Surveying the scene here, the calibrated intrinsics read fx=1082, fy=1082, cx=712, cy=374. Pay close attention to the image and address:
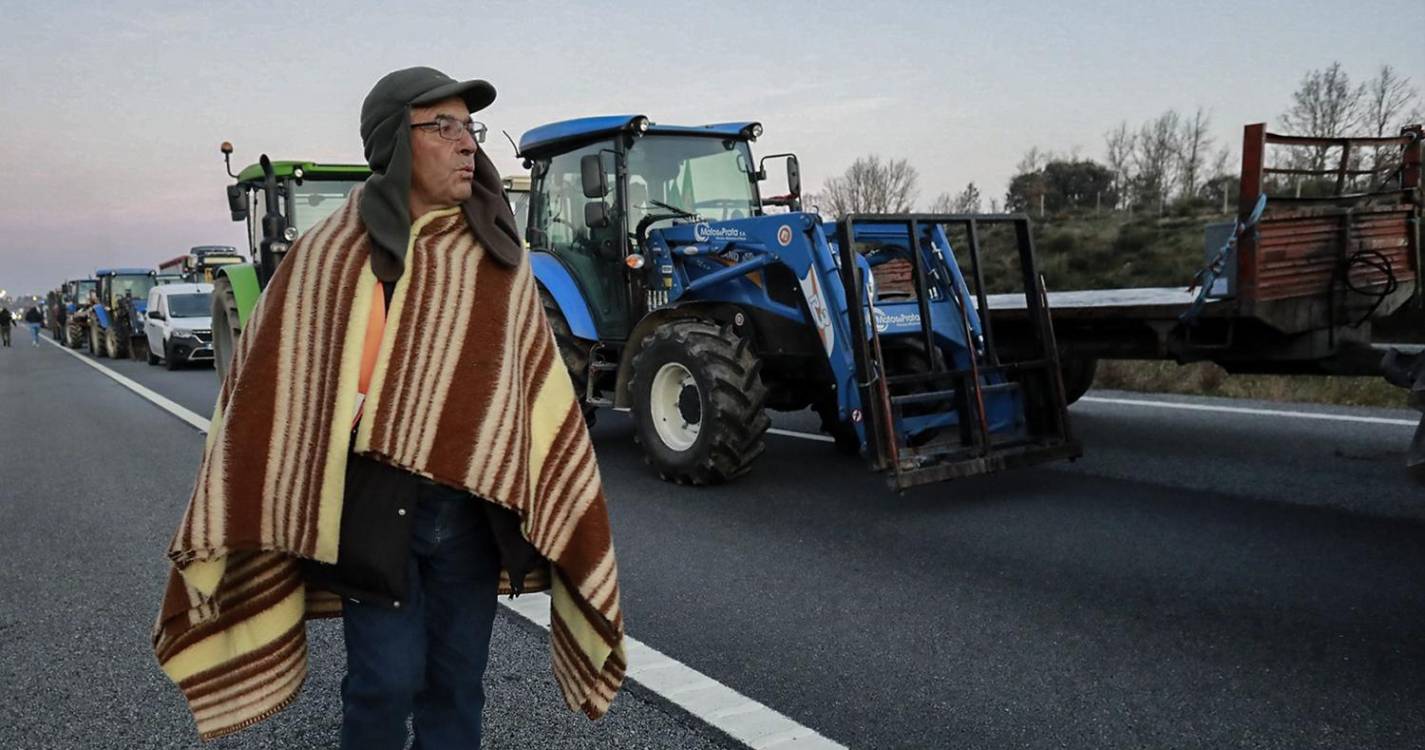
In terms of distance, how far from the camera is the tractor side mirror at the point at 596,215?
7855 mm

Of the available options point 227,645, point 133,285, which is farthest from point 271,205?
point 133,285

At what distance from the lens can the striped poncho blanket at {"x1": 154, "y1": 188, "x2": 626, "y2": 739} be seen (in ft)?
7.19

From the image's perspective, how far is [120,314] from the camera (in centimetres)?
2695

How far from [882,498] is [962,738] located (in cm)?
338

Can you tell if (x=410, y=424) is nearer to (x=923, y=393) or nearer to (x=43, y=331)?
(x=923, y=393)

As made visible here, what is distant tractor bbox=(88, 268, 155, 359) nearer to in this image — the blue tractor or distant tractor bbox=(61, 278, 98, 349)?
distant tractor bbox=(61, 278, 98, 349)

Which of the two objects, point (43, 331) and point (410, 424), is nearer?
point (410, 424)

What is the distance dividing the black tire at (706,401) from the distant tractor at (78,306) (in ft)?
99.5

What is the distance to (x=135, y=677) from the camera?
3.99m

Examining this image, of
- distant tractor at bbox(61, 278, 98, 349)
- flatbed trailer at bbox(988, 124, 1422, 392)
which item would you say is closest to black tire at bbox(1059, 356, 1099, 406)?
flatbed trailer at bbox(988, 124, 1422, 392)

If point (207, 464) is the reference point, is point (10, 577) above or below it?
below

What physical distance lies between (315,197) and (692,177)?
6395mm

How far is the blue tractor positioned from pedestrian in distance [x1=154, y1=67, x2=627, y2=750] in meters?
3.73

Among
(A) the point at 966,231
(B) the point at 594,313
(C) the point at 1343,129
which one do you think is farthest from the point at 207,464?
(C) the point at 1343,129
